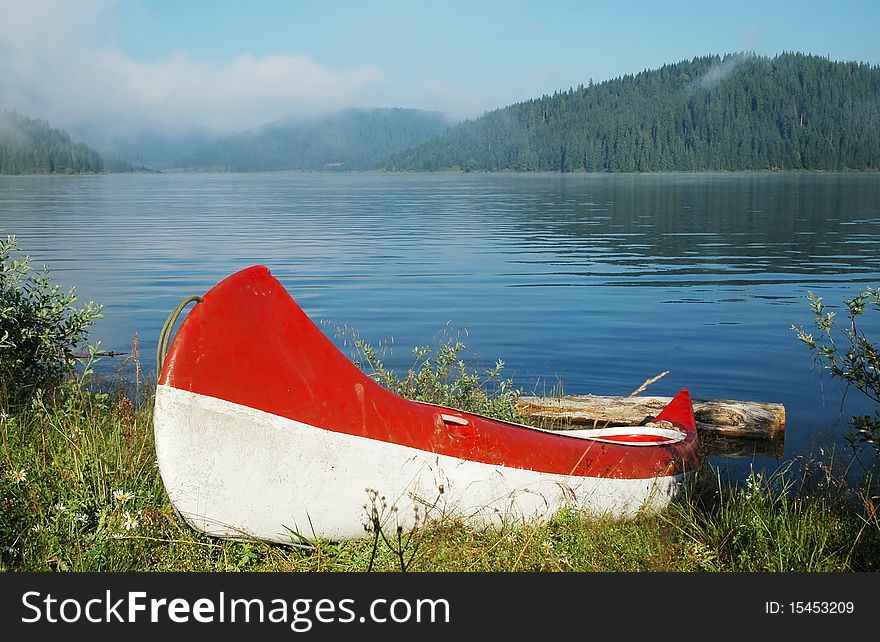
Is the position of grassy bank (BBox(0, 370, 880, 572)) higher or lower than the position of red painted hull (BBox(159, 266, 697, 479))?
lower

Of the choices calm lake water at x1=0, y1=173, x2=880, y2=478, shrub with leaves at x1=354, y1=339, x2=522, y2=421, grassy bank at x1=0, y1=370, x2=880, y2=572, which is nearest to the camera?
grassy bank at x1=0, y1=370, x2=880, y2=572

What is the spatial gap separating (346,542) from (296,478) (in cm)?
61

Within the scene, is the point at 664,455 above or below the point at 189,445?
below

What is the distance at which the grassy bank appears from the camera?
508 centimetres

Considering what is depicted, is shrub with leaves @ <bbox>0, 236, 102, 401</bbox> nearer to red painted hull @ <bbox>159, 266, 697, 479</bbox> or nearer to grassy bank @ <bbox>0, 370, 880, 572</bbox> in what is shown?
grassy bank @ <bbox>0, 370, 880, 572</bbox>

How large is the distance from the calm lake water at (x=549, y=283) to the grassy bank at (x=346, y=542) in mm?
3902

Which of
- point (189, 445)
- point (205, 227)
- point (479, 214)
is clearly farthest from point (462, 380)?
point (479, 214)

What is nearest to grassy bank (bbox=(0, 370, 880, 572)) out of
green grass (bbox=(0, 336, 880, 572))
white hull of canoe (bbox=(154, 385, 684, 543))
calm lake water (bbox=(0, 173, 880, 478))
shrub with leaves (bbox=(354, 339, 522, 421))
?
green grass (bbox=(0, 336, 880, 572))

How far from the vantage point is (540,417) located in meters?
10.3

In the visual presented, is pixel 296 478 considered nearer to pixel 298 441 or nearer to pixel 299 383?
pixel 298 441

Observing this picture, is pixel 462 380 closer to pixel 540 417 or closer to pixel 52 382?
pixel 540 417

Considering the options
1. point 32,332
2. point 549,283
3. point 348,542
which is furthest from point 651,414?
point 549,283

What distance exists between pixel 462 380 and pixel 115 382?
4.58 meters

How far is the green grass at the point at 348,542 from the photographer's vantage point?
16.7 feet
